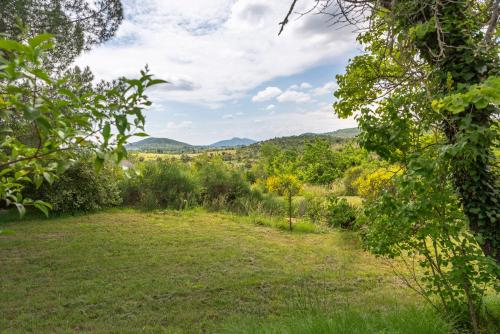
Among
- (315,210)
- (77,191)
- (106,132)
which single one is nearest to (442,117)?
(106,132)

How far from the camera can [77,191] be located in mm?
9797

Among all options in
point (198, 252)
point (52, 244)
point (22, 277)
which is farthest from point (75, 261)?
point (198, 252)

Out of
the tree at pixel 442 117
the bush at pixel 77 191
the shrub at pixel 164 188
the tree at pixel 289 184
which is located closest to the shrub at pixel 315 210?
the tree at pixel 289 184

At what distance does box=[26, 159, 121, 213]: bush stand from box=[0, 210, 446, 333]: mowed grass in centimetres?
131

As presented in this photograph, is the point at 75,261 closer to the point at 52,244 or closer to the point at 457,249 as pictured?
the point at 52,244

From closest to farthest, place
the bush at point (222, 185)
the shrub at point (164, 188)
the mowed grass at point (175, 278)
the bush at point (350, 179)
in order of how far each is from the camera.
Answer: the mowed grass at point (175, 278) < the shrub at point (164, 188) < the bush at point (222, 185) < the bush at point (350, 179)

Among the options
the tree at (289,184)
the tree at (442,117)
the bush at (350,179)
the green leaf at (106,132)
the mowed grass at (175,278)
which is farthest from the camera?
the bush at (350,179)

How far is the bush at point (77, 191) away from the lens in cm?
950

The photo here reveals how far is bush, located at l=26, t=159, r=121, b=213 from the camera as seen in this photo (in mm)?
9500

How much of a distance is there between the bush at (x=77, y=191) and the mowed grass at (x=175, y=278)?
4.28ft

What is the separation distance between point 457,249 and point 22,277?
5.75 meters

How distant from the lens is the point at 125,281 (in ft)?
15.6

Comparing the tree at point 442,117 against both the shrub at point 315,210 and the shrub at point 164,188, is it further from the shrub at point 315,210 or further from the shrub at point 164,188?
the shrub at point 164,188

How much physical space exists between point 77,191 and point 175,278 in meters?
6.47
